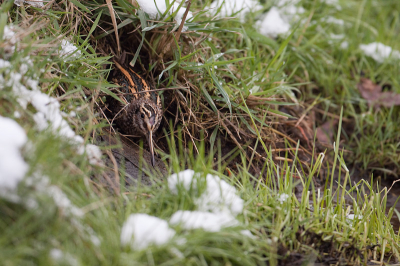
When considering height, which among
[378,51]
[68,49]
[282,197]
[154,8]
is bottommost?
[282,197]

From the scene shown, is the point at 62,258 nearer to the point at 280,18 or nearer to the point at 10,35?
the point at 10,35

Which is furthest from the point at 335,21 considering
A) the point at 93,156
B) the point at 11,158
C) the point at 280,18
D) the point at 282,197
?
the point at 11,158

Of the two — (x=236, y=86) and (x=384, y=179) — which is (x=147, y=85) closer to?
(x=236, y=86)

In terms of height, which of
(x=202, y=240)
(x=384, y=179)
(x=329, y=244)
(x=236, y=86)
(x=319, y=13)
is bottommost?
(x=384, y=179)

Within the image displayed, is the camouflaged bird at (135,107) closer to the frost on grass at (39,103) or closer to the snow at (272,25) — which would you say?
the frost on grass at (39,103)

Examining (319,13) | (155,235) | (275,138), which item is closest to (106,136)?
(155,235)

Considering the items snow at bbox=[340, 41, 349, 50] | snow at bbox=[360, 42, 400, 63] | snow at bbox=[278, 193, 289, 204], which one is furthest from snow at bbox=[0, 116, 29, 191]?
snow at bbox=[360, 42, 400, 63]
